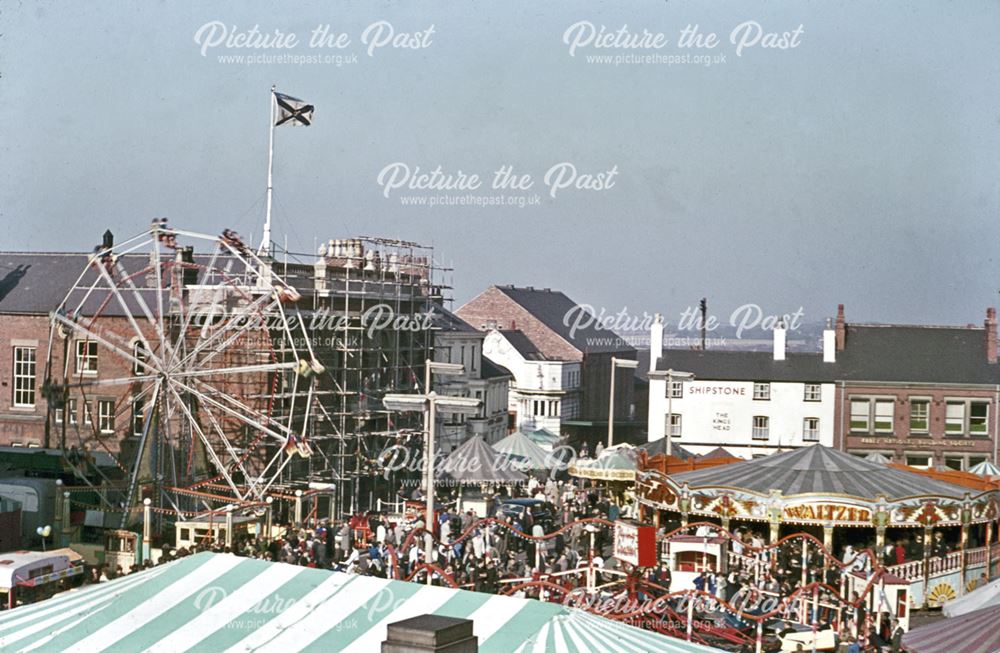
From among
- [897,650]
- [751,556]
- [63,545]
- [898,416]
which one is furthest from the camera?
[898,416]

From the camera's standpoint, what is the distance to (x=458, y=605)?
41.8 ft

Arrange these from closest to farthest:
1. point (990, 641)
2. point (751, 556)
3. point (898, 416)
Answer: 1. point (990, 641)
2. point (751, 556)
3. point (898, 416)

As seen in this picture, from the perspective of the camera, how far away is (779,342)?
51.2 metres

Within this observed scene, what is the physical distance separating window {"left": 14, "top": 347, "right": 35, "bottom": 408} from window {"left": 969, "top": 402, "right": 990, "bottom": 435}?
38053 mm

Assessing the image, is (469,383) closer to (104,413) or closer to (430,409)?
(104,413)

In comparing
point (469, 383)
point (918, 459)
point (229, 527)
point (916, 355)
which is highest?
point (916, 355)

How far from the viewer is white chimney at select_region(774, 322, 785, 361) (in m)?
50.7

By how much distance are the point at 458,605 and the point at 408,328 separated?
29605 millimetres

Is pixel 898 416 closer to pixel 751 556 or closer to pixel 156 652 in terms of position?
pixel 751 556

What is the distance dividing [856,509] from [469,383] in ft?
105

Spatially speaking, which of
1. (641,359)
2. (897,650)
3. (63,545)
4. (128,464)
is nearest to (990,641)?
(897,650)

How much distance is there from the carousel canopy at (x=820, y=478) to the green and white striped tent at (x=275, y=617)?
1526 cm

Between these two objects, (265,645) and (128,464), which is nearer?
(265,645)

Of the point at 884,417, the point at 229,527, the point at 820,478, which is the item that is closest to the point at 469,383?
the point at 884,417
